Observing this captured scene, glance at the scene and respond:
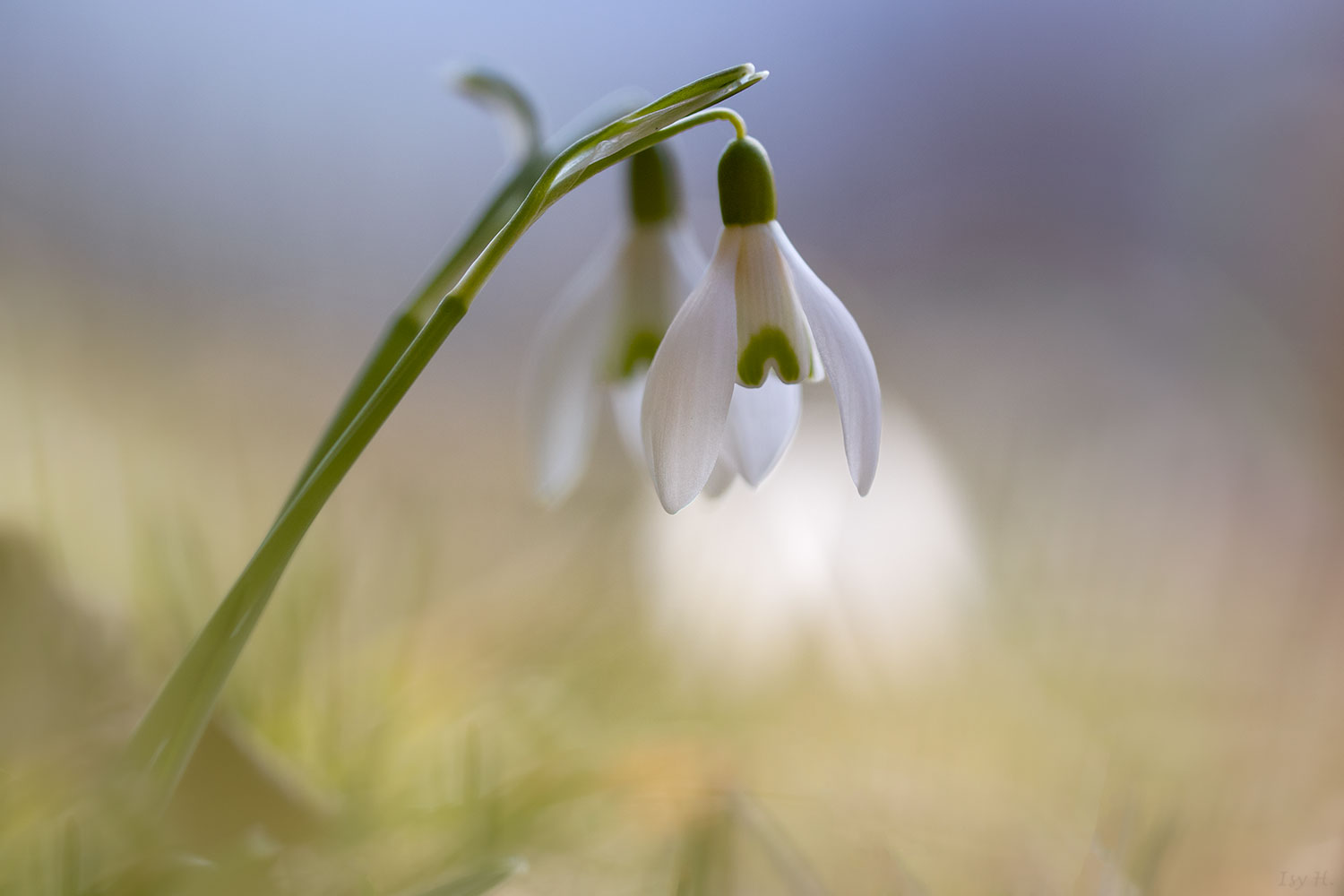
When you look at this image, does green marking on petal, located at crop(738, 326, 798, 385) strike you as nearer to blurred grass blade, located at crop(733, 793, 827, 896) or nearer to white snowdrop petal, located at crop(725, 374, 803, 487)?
white snowdrop petal, located at crop(725, 374, 803, 487)

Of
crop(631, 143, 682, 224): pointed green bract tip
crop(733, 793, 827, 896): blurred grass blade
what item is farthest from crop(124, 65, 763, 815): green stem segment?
crop(733, 793, 827, 896): blurred grass blade

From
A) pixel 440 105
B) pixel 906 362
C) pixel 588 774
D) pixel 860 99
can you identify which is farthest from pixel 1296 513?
pixel 440 105

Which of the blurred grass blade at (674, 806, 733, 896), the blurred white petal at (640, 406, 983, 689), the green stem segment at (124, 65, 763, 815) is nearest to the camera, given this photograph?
the green stem segment at (124, 65, 763, 815)

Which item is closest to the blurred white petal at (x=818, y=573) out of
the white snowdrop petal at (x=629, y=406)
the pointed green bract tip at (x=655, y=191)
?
the white snowdrop petal at (x=629, y=406)

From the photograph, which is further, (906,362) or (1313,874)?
(906,362)

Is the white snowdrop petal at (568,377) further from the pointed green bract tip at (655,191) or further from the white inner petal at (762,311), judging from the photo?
the white inner petal at (762,311)

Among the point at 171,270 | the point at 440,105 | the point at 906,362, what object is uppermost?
the point at 440,105

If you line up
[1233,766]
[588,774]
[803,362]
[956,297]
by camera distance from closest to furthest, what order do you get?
[803,362], [588,774], [1233,766], [956,297]

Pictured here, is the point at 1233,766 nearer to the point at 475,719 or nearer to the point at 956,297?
the point at 475,719
